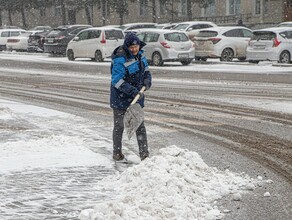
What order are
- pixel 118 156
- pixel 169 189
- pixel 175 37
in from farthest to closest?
pixel 175 37, pixel 118 156, pixel 169 189

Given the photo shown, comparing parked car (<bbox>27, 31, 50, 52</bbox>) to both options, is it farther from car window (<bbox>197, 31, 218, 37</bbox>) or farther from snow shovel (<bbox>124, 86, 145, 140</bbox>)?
snow shovel (<bbox>124, 86, 145, 140</bbox>)

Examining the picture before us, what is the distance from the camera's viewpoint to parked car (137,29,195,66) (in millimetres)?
25547

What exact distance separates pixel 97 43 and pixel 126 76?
2174 centimetres

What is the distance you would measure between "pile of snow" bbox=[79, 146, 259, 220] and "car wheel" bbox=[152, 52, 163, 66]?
1825cm

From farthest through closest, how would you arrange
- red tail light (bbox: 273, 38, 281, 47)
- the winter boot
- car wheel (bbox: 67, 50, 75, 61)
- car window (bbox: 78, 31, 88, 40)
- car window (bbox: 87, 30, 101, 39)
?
car wheel (bbox: 67, 50, 75, 61), car window (bbox: 78, 31, 88, 40), car window (bbox: 87, 30, 101, 39), red tail light (bbox: 273, 38, 281, 47), the winter boot

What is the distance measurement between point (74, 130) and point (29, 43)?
3072 cm

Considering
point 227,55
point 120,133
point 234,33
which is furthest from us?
point 234,33

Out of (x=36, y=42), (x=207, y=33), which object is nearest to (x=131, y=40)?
(x=207, y=33)

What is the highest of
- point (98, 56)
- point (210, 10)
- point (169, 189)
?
point (210, 10)

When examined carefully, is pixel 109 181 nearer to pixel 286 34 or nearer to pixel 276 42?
pixel 276 42

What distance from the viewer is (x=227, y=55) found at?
2736cm

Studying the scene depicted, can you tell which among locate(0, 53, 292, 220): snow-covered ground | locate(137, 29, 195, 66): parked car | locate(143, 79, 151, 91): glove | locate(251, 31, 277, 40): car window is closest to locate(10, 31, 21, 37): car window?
locate(137, 29, 195, 66): parked car

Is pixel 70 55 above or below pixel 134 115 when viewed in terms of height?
below

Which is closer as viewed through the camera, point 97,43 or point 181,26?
point 97,43
